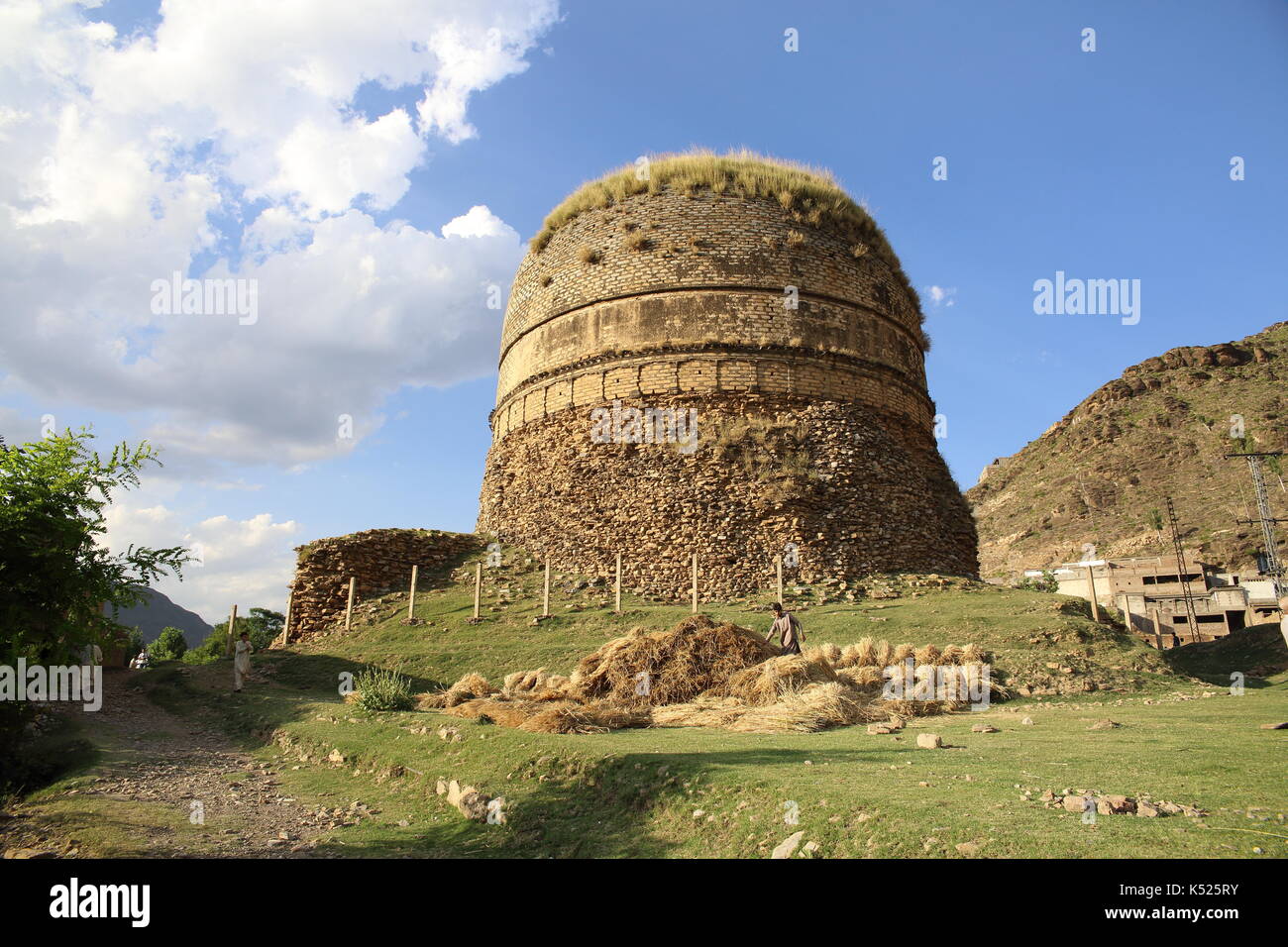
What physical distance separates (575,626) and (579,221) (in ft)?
43.7

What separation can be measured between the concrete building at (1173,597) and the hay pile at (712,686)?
29.7m

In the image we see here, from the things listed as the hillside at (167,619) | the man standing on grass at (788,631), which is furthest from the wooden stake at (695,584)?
the hillside at (167,619)

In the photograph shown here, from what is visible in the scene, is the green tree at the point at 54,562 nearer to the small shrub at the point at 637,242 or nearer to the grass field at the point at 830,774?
the grass field at the point at 830,774

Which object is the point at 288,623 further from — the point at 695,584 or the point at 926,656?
the point at 926,656

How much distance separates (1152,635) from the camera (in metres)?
35.1

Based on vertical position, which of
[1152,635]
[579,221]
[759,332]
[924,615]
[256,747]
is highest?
[579,221]

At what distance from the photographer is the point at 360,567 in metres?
19.2

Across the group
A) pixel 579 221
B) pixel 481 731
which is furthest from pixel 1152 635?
pixel 481 731

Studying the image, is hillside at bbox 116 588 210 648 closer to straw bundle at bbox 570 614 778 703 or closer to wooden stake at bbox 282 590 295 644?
wooden stake at bbox 282 590 295 644

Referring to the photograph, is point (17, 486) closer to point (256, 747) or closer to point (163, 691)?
point (256, 747)

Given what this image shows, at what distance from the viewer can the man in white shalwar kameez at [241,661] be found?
13.6 metres

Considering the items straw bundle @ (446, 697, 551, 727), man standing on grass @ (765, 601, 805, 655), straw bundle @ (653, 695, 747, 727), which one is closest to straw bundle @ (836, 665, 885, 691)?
man standing on grass @ (765, 601, 805, 655)

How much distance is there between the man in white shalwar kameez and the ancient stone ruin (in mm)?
7411
